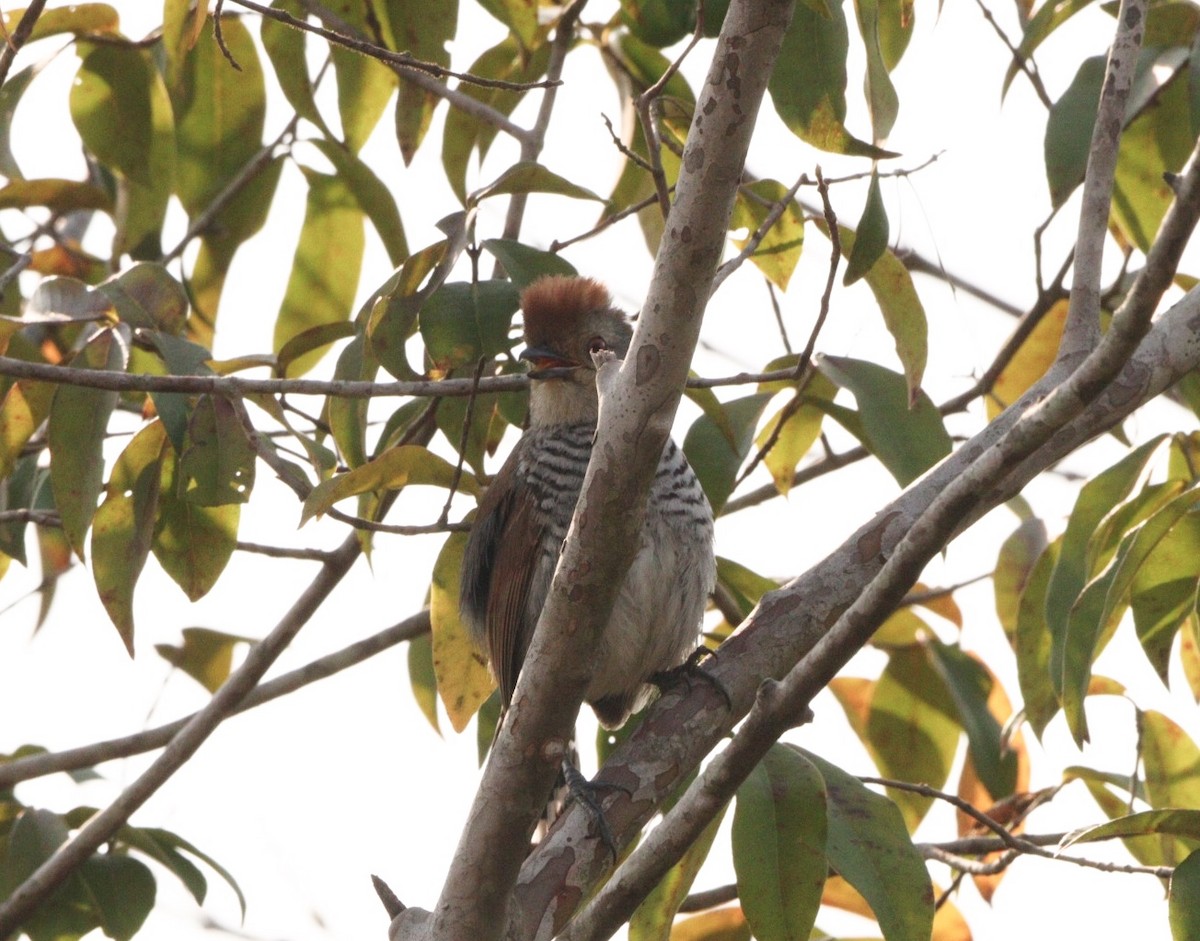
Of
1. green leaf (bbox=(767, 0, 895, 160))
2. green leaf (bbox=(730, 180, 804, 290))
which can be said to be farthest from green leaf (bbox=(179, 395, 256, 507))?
green leaf (bbox=(767, 0, 895, 160))

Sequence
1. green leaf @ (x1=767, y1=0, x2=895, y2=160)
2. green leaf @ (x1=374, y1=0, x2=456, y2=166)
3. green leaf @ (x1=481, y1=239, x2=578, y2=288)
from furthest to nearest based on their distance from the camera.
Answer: green leaf @ (x1=374, y1=0, x2=456, y2=166) → green leaf @ (x1=481, y1=239, x2=578, y2=288) → green leaf @ (x1=767, y1=0, x2=895, y2=160)

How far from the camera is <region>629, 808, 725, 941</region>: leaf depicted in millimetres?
3178

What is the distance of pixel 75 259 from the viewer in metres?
4.95

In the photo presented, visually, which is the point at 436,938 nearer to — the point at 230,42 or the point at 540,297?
the point at 540,297

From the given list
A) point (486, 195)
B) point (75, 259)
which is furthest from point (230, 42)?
point (486, 195)

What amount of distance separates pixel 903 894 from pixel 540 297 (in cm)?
189

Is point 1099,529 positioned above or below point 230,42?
below

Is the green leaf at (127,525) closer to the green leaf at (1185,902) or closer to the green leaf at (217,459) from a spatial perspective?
the green leaf at (217,459)

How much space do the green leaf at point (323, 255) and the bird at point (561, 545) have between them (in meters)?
0.66

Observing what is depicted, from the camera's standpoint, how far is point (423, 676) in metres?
4.50

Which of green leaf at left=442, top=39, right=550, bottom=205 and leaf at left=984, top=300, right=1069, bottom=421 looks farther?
leaf at left=984, top=300, right=1069, bottom=421

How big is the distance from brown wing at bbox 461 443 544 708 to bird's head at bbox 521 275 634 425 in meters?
0.22

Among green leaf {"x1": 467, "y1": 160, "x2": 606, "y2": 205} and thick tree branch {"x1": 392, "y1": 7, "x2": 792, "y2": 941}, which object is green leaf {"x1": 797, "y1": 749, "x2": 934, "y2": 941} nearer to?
thick tree branch {"x1": 392, "y1": 7, "x2": 792, "y2": 941}

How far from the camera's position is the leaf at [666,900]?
10.4 ft
